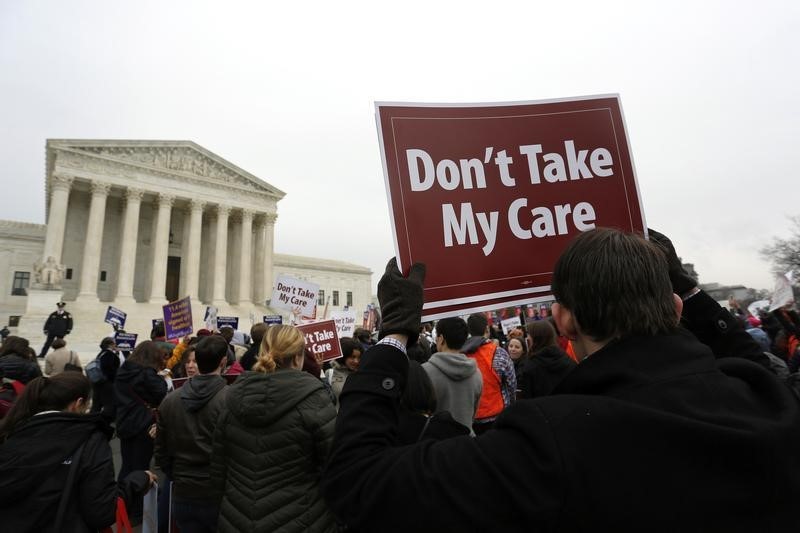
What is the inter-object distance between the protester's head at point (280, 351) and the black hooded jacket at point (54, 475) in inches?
36.9

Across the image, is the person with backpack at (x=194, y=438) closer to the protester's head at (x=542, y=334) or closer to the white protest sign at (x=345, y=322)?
the protester's head at (x=542, y=334)

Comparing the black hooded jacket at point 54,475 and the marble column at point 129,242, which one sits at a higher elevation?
the marble column at point 129,242

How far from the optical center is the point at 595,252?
1141 millimetres

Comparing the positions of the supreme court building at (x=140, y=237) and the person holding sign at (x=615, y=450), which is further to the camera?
the supreme court building at (x=140, y=237)

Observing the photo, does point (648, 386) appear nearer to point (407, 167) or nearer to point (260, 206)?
point (407, 167)

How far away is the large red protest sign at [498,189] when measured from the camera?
1.95 metres

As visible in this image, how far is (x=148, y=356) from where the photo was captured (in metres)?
4.80

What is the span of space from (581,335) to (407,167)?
115 centimetres

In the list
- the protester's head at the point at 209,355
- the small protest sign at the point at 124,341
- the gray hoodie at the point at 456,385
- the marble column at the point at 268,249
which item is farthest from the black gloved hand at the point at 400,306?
the marble column at the point at 268,249

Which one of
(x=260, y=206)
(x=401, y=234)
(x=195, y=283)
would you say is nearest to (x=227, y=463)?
(x=401, y=234)

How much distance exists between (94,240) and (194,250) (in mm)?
6945

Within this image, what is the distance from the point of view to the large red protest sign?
1.95m

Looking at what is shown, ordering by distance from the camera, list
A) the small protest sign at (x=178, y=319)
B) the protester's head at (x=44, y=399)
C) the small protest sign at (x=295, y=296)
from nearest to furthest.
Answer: the protester's head at (x=44, y=399), the small protest sign at (x=295, y=296), the small protest sign at (x=178, y=319)

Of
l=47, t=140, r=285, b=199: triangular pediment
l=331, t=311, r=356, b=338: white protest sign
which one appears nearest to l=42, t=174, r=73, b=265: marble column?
l=47, t=140, r=285, b=199: triangular pediment
